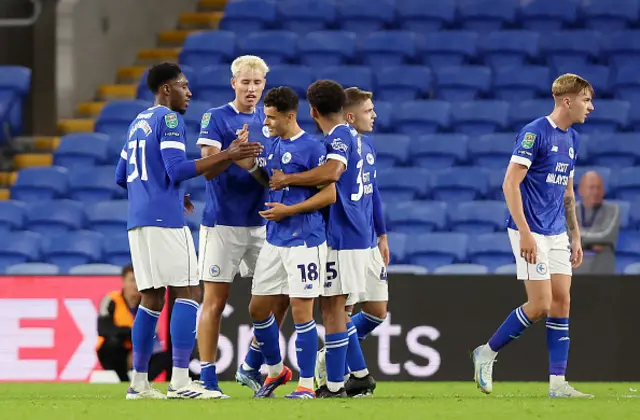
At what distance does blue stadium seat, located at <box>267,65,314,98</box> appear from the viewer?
547 inches

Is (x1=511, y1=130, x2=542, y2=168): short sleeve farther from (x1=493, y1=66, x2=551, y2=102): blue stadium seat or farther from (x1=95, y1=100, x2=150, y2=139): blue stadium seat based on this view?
(x1=95, y1=100, x2=150, y2=139): blue stadium seat

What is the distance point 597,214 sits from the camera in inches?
427

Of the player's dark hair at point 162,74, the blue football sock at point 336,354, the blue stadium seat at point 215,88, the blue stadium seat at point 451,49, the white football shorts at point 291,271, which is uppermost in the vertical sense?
the blue stadium seat at point 451,49

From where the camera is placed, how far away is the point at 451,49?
14.5 m

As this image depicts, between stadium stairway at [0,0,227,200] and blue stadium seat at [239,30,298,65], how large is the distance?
128 centimetres

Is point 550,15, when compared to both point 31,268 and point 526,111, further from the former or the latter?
point 31,268

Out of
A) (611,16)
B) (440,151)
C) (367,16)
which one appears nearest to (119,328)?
(440,151)

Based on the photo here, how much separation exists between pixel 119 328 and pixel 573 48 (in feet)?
21.8

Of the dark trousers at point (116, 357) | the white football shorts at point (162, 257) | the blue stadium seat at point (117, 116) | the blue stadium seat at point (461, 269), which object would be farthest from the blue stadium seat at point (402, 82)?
the white football shorts at point (162, 257)

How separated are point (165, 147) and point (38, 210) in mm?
6203

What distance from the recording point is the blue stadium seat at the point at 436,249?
12008 millimetres

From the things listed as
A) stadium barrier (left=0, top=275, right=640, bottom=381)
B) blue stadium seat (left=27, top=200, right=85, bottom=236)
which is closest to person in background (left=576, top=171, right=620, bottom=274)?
stadium barrier (left=0, top=275, right=640, bottom=381)

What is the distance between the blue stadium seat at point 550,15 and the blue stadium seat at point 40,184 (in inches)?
224

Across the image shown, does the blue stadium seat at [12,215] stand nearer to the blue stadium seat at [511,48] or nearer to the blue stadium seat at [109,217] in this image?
the blue stadium seat at [109,217]
